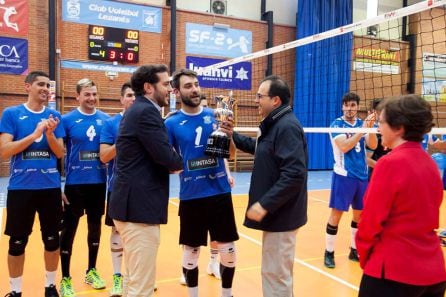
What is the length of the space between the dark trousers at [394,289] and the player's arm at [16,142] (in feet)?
8.52

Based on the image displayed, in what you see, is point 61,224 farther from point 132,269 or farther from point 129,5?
point 129,5

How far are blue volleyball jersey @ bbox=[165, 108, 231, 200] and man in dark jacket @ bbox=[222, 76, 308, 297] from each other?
0.55 metres

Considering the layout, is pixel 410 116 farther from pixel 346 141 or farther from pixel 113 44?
pixel 113 44

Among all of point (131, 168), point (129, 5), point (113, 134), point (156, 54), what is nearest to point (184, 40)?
point (156, 54)

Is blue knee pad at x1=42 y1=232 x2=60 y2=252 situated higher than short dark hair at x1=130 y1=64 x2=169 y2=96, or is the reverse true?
short dark hair at x1=130 y1=64 x2=169 y2=96

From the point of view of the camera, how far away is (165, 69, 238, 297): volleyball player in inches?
128

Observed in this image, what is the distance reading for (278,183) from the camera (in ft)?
8.37

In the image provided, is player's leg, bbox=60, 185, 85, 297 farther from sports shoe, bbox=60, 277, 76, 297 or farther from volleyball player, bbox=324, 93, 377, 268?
volleyball player, bbox=324, 93, 377, 268

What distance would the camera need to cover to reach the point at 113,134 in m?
3.72

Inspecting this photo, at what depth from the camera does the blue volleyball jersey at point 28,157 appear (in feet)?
11.0

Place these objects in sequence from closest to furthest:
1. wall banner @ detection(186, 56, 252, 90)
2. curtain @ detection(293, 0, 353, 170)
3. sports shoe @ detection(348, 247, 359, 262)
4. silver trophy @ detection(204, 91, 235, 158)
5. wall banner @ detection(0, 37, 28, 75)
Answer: silver trophy @ detection(204, 91, 235, 158), sports shoe @ detection(348, 247, 359, 262), wall banner @ detection(0, 37, 28, 75), wall banner @ detection(186, 56, 252, 90), curtain @ detection(293, 0, 353, 170)

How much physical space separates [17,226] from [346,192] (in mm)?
3381

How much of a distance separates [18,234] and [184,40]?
1114cm

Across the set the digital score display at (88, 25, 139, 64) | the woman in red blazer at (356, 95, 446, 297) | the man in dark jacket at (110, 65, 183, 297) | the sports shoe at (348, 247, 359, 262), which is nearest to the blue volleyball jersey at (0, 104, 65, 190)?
the man in dark jacket at (110, 65, 183, 297)
